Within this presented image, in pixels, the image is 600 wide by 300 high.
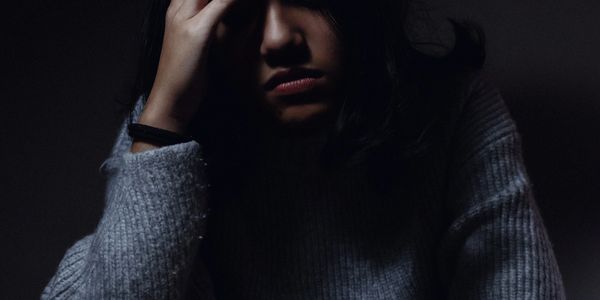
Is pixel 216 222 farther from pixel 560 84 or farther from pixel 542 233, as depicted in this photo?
pixel 560 84

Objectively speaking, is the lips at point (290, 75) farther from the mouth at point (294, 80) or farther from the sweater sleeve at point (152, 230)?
the sweater sleeve at point (152, 230)

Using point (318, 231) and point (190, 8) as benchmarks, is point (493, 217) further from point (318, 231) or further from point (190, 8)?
point (190, 8)

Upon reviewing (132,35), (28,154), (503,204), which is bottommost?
(503,204)

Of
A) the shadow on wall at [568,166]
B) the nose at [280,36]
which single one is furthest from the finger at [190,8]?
the shadow on wall at [568,166]

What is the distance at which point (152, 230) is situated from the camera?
87 centimetres

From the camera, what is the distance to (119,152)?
3.61ft

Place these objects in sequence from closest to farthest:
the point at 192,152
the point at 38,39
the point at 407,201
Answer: the point at 192,152 → the point at 407,201 → the point at 38,39

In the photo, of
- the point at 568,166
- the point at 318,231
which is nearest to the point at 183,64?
the point at 318,231

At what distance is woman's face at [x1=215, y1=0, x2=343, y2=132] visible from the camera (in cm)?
87

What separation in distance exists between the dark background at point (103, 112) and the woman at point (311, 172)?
5.7 inches

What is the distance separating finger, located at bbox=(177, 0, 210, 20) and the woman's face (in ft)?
0.13

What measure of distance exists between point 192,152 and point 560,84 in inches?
23.6

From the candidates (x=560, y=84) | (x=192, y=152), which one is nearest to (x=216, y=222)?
(x=192, y=152)

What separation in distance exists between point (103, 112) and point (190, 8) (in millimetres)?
466
